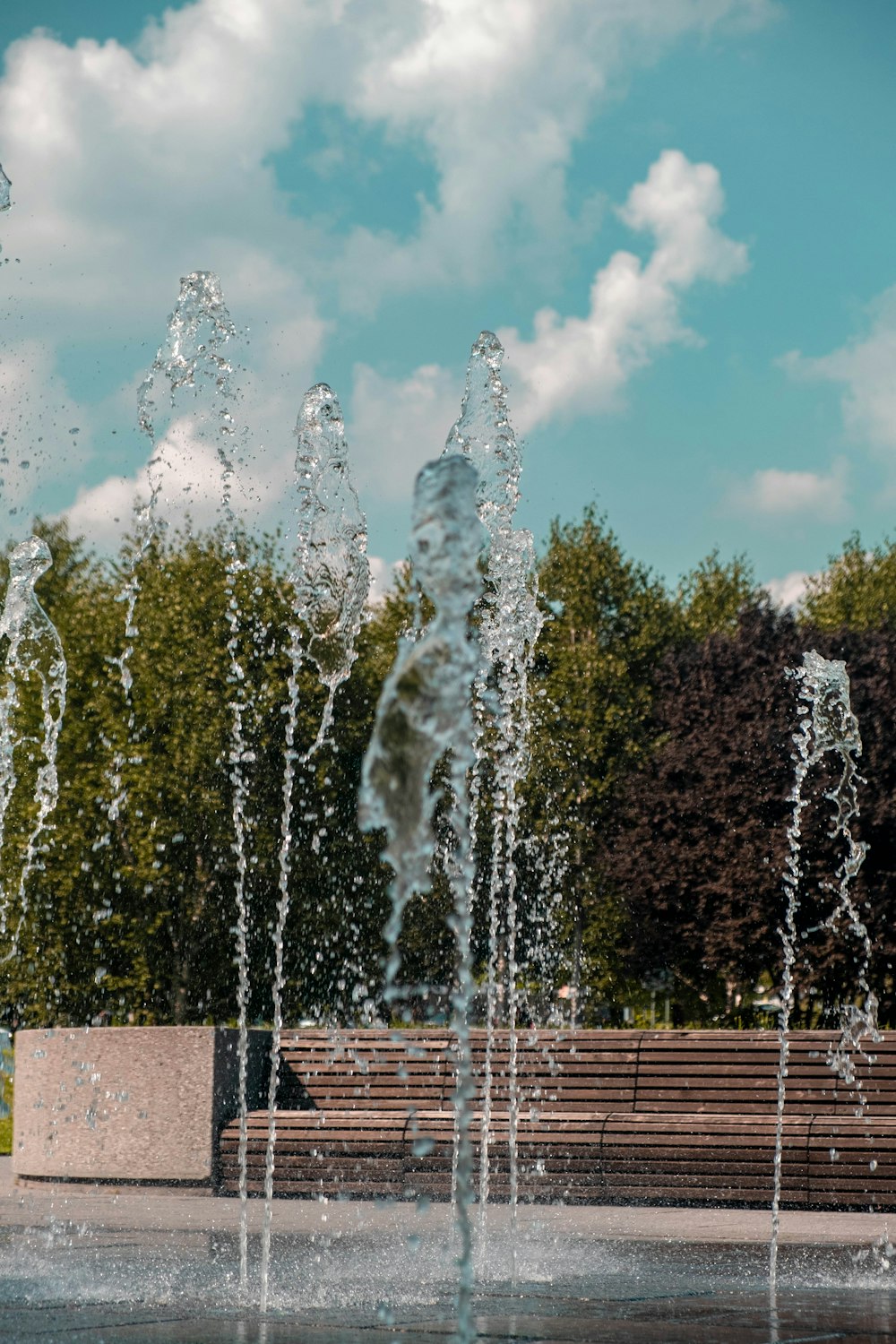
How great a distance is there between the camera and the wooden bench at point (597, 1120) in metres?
10.4

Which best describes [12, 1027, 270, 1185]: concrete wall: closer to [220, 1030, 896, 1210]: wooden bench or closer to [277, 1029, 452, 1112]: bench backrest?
[220, 1030, 896, 1210]: wooden bench

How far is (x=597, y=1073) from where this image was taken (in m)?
12.2

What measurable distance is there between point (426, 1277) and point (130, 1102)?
5.79m

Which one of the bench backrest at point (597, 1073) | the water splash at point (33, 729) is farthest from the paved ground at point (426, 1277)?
the water splash at point (33, 729)

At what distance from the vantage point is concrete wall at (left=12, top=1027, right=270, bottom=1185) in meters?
11.8

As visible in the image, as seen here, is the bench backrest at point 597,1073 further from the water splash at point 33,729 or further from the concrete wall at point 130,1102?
the water splash at point 33,729

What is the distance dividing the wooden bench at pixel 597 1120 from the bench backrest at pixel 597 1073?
0.04ft

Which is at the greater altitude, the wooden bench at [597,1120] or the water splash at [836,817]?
the water splash at [836,817]

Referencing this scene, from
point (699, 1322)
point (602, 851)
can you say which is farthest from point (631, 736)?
point (699, 1322)

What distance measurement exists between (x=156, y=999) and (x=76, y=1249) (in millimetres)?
22610

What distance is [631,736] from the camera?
3409 cm

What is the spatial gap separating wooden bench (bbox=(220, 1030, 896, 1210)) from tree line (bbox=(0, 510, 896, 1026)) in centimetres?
1468

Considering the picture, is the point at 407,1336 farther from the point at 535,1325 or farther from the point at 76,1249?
the point at 76,1249

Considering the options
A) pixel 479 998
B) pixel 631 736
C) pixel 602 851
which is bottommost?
pixel 479 998
